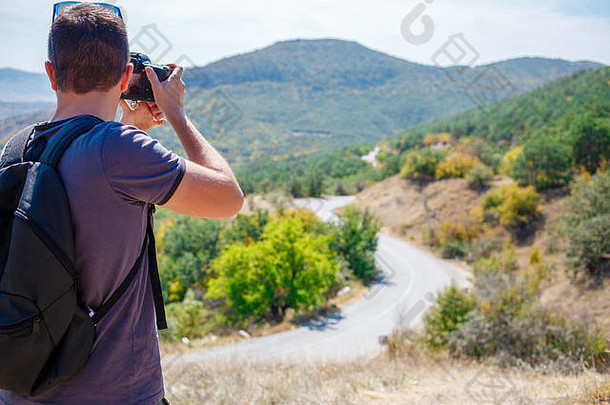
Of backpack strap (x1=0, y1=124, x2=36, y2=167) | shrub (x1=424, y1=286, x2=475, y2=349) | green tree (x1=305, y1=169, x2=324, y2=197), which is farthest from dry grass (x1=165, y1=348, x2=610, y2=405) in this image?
green tree (x1=305, y1=169, x2=324, y2=197)

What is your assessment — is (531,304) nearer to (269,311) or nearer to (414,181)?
(269,311)

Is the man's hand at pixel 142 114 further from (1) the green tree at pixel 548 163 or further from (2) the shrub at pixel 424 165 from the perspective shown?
(2) the shrub at pixel 424 165

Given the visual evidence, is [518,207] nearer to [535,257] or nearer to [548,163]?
[548,163]

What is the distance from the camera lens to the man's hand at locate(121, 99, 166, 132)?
187 cm

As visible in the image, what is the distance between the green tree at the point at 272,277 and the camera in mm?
20203

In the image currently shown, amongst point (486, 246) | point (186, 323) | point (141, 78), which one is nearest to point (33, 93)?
point (141, 78)

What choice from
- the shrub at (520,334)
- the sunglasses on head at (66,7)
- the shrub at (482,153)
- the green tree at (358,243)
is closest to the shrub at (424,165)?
the shrub at (482,153)

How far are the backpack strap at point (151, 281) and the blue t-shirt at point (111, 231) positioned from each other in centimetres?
2

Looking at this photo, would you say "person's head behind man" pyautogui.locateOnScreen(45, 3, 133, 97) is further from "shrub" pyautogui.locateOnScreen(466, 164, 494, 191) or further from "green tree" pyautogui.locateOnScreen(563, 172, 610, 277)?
"shrub" pyautogui.locateOnScreen(466, 164, 494, 191)

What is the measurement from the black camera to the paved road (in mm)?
9737

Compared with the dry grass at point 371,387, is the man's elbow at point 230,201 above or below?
above

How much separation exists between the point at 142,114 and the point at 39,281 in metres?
0.89

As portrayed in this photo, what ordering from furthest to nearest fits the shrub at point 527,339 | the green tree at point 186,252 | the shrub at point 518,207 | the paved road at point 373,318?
the shrub at point 518,207
the green tree at point 186,252
the paved road at point 373,318
the shrub at point 527,339

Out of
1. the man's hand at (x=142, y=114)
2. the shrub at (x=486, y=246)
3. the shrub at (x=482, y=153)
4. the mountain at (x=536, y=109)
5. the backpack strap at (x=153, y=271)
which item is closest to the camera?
the backpack strap at (x=153, y=271)
